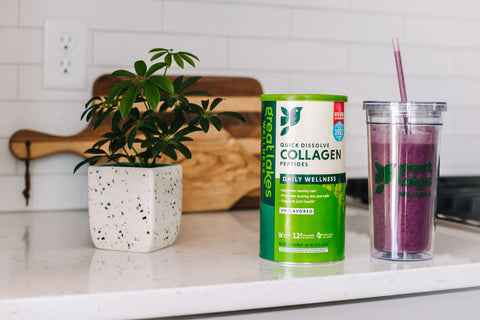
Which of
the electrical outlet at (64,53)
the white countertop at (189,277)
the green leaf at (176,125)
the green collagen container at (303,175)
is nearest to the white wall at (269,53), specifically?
the electrical outlet at (64,53)

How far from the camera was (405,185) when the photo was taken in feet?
2.50

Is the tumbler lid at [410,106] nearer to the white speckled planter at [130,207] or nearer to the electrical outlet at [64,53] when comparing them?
the white speckled planter at [130,207]

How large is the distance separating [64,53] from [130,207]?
532 mm

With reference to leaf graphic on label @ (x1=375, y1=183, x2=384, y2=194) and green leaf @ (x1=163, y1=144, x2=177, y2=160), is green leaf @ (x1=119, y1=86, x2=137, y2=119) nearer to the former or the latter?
green leaf @ (x1=163, y1=144, x2=177, y2=160)

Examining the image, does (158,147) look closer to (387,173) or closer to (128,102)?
(128,102)

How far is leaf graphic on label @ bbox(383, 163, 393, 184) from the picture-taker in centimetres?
77

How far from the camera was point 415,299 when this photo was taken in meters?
0.75

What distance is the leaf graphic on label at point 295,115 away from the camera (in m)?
0.72

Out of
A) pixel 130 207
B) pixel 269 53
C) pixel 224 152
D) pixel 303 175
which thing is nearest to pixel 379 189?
pixel 303 175

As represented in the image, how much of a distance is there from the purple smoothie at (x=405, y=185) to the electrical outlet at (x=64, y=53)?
2.31ft

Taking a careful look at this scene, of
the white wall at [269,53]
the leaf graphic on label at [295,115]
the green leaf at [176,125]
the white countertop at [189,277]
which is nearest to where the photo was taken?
the white countertop at [189,277]

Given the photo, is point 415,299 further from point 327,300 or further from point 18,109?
point 18,109

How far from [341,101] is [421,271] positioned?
24 centimetres

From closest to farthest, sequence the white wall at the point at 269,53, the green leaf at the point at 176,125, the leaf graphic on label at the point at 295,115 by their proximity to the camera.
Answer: the leaf graphic on label at the point at 295,115, the green leaf at the point at 176,125, the white wall at the point at 269,53
